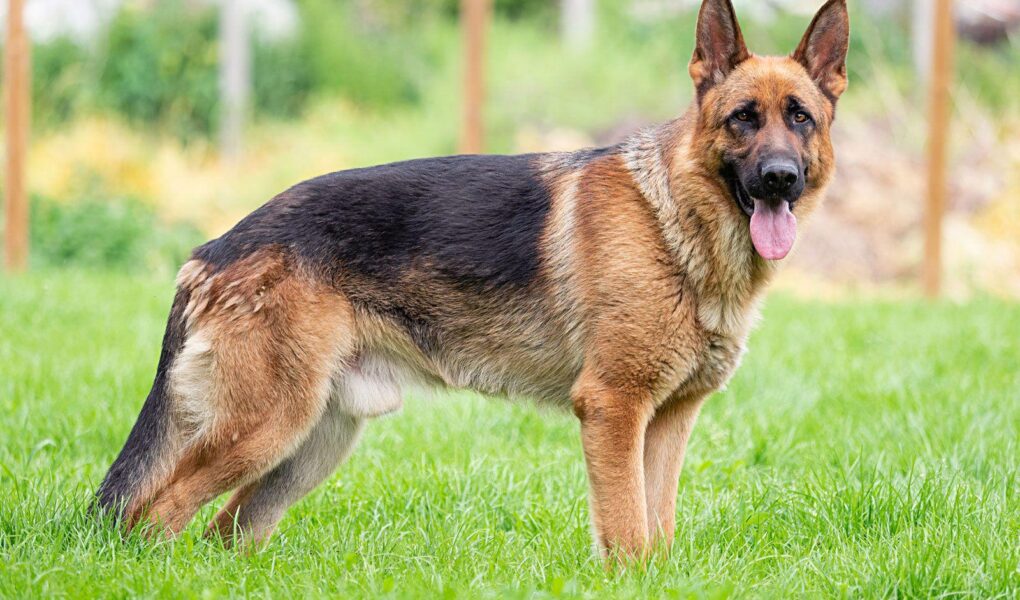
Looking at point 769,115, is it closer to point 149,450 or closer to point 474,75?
point 149,450

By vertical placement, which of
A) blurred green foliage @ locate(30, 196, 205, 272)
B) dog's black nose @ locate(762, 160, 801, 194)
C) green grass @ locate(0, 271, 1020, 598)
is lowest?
blurred green foliage @ locate(30, 196, 205, 272)

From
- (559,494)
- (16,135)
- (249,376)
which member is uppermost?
(16,135)

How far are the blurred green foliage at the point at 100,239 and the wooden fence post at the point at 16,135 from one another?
796 millimetres

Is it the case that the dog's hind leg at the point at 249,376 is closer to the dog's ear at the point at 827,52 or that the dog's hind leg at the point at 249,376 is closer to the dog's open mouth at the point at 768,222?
the dog's open mouth at the point at 768,222

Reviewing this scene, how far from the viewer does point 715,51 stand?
11.8ft

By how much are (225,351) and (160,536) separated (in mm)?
600

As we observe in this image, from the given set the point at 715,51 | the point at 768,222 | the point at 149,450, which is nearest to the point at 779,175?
the point at 768,222

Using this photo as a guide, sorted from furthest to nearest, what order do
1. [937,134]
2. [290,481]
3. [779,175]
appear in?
[937,134] < [290,481] < [779,175]

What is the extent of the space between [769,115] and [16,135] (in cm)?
761

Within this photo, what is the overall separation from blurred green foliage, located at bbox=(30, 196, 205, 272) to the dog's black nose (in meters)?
7.43

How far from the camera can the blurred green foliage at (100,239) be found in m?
9.91

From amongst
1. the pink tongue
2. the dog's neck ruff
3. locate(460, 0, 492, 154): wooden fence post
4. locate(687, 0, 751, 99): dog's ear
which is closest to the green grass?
the dog's neck ruff

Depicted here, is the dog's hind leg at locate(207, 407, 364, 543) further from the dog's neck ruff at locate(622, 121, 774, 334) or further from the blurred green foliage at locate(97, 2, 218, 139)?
the blurred green foliage at locate(97, 2, 218, 139)

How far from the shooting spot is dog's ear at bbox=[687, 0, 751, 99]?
11.7 ft
